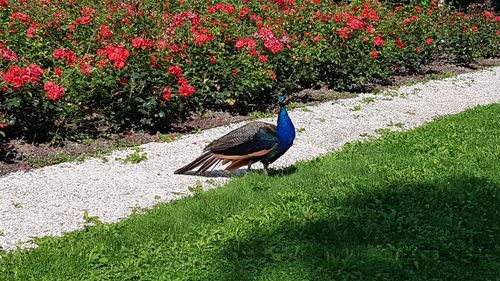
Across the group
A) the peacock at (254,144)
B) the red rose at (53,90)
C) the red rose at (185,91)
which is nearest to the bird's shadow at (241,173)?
the peacock at (254,144)

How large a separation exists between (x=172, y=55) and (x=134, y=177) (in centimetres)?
232

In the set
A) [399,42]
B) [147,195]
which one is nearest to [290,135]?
[147,195]

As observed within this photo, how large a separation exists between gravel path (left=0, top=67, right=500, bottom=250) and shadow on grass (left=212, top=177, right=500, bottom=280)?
1.32 m

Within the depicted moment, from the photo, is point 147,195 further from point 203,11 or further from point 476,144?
point 203,11

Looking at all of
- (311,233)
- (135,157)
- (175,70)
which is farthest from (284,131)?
(175,70)

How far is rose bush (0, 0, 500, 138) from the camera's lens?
6.68m

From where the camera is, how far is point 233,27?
8.91 meters

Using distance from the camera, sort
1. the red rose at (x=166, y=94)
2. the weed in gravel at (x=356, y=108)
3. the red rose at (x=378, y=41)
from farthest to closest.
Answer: the red rose at (x=378, y=41), the weed in gravel at (x=356, y=108), the red rose at (x=166, y=94)

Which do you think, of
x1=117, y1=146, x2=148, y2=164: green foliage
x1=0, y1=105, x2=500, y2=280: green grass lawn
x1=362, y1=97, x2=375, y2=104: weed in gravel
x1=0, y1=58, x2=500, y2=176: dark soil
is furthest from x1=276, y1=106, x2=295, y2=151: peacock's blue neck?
x1=362, y1=97, x2=375, y2=104: weed in gravel

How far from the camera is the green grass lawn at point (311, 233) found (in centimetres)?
371

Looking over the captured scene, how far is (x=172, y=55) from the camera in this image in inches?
298

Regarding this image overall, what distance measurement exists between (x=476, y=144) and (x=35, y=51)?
4974 millimetres

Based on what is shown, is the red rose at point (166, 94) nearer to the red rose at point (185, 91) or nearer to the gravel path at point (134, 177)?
the red rose at point (185, 91)

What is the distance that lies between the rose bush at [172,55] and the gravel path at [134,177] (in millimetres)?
652
